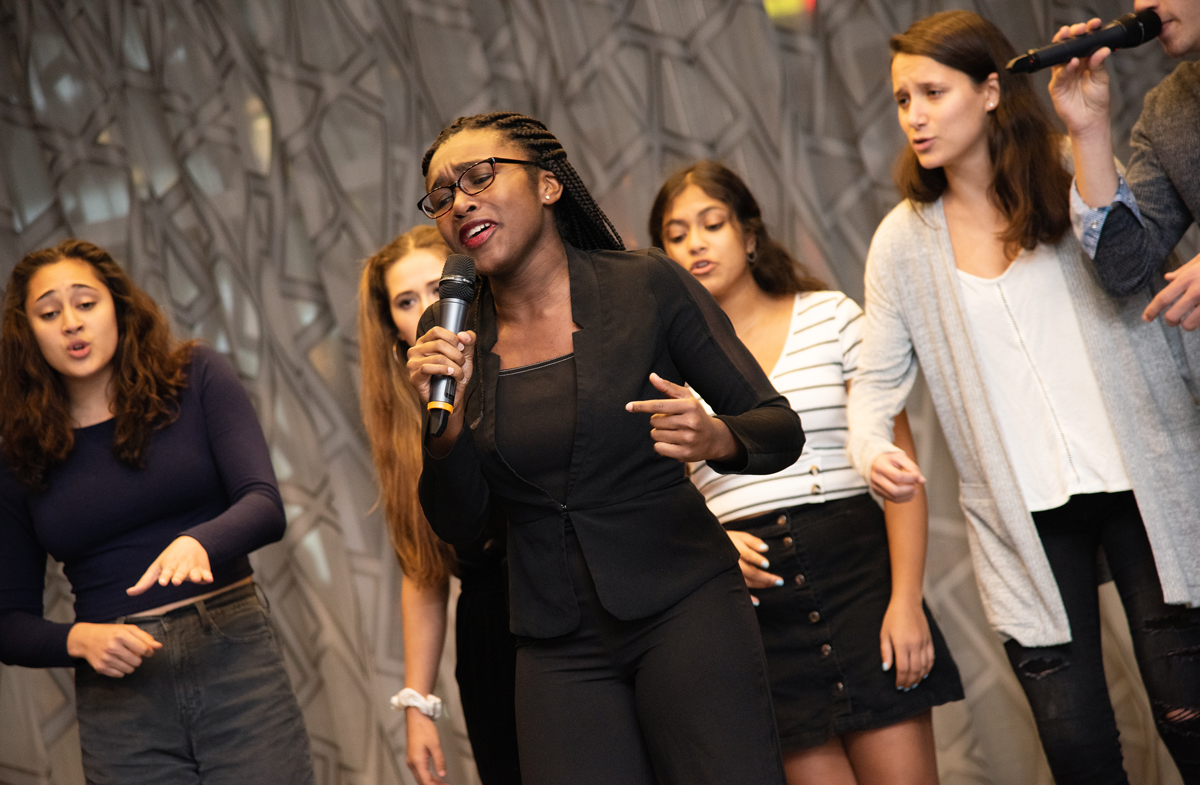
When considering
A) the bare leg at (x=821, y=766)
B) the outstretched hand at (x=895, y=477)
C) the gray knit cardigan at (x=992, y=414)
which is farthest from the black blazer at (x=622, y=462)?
the bare leg at (x=821, y=766)

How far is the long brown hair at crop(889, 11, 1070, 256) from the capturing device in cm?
188

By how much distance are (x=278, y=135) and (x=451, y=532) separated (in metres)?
2.24

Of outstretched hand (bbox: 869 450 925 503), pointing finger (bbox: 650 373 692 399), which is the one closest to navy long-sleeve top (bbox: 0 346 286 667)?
pointing finger (bbox: 650 373 692 399)

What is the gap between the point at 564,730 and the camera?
4.35 ft

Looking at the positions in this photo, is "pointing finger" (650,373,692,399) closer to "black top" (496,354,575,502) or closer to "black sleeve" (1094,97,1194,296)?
"black top" (496,354,575,502)

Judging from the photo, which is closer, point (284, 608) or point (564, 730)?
point (564, 730)

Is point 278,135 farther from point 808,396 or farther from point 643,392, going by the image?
point 643,392

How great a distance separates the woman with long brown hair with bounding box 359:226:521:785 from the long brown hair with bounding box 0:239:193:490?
0.44 meters

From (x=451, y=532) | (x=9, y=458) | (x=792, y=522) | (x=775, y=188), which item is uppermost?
(x=775, y=188)

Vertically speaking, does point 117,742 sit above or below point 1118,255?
below

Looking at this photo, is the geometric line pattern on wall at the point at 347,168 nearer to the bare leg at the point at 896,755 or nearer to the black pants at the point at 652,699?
the bare leg at the point at 896,755

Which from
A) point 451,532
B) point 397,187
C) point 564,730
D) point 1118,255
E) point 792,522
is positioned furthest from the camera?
point 397,187

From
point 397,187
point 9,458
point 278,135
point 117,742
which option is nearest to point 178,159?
point 278,135

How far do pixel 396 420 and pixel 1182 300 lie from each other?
5.07ft
